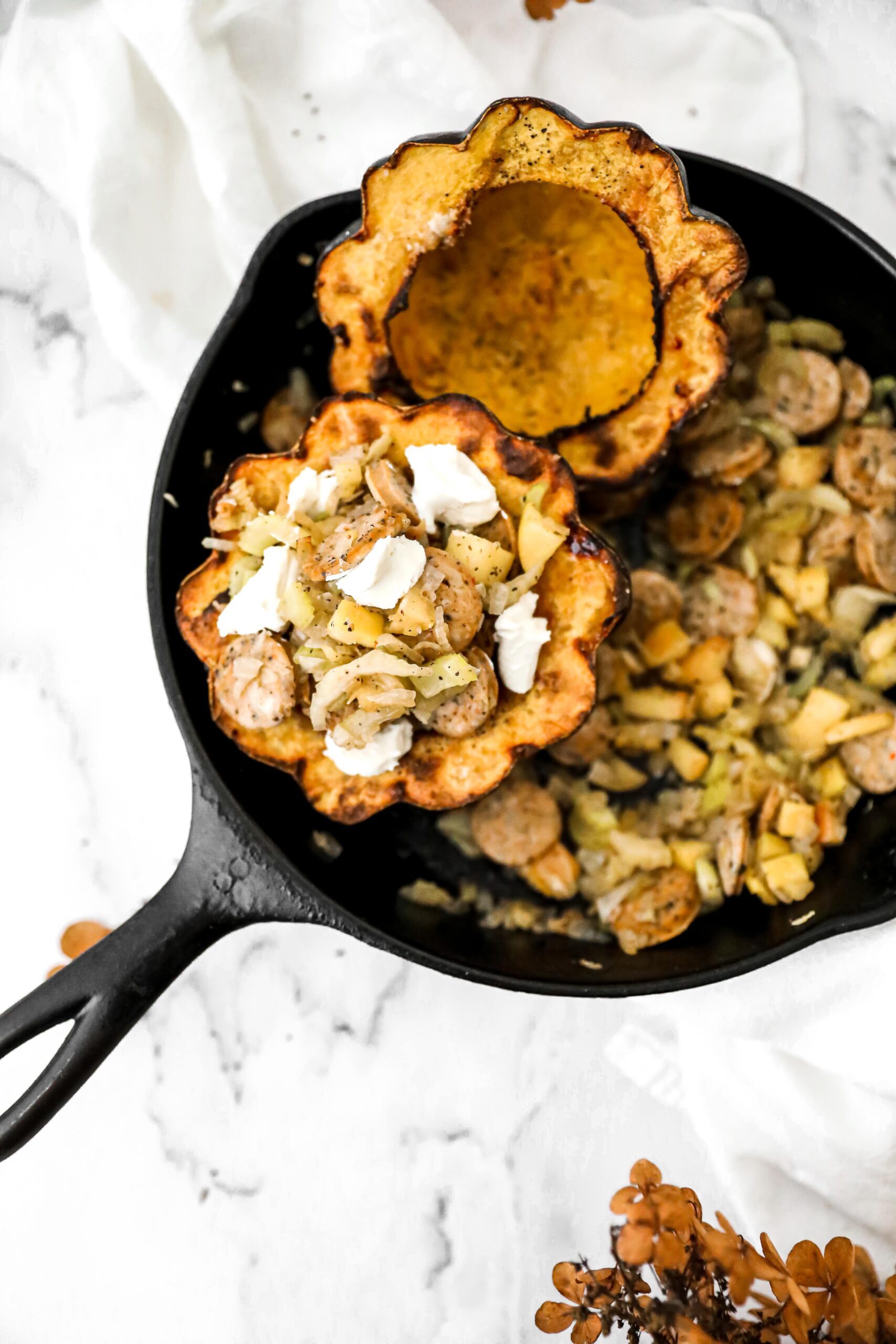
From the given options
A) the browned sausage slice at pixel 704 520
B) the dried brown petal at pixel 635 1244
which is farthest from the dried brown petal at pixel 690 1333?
the browned sausage slice at pixel 704 520

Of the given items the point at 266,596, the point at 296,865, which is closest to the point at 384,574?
the point at 266,596

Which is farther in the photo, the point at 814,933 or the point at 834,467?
the point at 834,467

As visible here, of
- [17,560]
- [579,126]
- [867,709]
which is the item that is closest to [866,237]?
[579,126]

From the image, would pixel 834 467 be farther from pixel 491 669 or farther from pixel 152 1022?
pixel 152 1022

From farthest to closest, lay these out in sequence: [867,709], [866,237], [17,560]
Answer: [17,560] → [867,709] → [866,237]

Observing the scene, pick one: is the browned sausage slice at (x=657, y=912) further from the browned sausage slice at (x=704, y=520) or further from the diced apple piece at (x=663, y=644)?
the browned sausage slice at (x=704, y=520)
